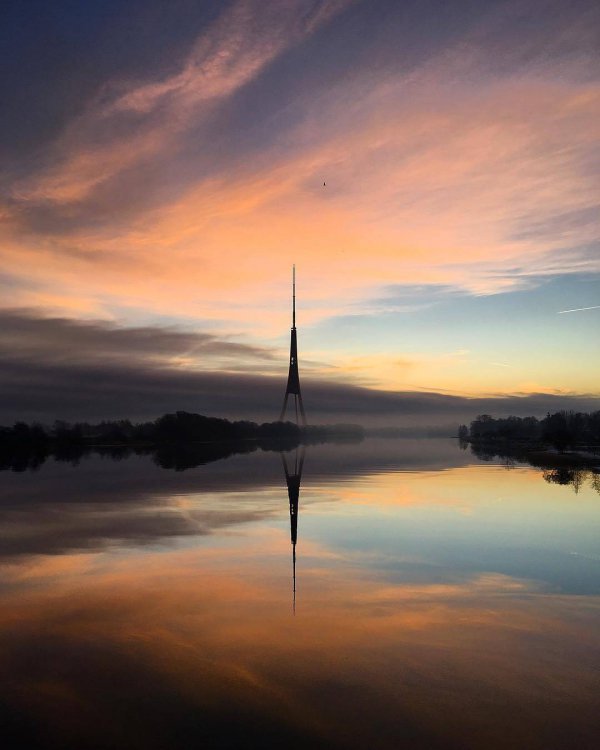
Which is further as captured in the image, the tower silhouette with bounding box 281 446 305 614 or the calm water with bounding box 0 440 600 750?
the tower silhouette with bounding box 281 446 305 614

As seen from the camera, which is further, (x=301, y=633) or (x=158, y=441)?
(x=158, y=441)

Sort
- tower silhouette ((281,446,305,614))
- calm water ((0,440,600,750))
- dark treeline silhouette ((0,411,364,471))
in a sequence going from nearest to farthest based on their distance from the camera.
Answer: calm water ((0,440,600,750)), tower silhouette ((281,446,305,614)), dark treeline silhouette ((0,411,364,471))

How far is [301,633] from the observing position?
10.9 metres

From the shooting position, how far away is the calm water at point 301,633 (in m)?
7.59

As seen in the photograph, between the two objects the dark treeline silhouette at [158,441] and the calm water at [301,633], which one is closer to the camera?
the calm water at [301,633]

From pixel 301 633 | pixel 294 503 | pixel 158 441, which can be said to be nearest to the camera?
pixel 301 633

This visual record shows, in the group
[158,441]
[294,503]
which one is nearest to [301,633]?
[294,503]

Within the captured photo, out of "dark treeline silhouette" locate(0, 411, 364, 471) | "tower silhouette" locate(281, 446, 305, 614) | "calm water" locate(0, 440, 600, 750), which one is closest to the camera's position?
"calm water" locate(0, 440, 600, 750)

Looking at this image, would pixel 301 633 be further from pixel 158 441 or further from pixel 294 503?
pixel 158 441

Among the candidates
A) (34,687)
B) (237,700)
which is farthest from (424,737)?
(34,687)

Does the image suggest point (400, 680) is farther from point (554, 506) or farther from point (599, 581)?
point (554, 506)

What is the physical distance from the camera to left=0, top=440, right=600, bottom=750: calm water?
24.9ft

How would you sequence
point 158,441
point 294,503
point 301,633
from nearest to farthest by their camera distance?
1. point 301,633
2. point 294,503
3. point 158,441

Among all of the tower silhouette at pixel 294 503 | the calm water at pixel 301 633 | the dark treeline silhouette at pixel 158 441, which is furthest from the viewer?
the dark treeline silhouette at pixel 158 441
